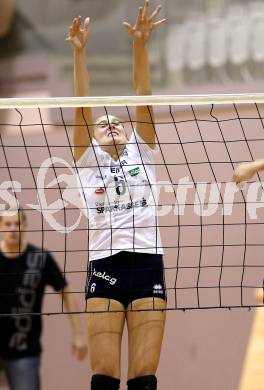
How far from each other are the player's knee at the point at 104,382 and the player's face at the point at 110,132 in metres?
1.09

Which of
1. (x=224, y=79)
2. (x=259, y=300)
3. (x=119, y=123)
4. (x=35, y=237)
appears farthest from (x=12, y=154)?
(x=119, y=123)

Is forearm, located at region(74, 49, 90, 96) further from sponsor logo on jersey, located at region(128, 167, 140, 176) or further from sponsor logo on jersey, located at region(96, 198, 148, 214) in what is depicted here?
sponsor logo on jersey, located at region(96, 198, 148, 214)

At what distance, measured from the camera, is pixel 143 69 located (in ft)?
13.8

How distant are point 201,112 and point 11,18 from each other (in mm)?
1946

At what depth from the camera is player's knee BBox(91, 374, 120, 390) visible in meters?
3.85

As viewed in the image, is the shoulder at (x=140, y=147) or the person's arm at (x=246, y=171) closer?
the person's arm at (x=246, y=171)

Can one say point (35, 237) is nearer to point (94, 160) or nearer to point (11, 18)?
point (11, 18)

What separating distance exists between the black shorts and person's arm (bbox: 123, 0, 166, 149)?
1.87ft

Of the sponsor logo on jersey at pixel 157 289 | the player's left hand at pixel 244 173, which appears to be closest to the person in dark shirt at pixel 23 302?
the sponsor logo on jersey at pixel 157 289

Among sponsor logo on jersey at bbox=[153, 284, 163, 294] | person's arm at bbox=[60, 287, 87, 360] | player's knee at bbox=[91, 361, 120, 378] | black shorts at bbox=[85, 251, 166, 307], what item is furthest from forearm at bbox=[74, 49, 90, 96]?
person's arm at bbox=[60, 287, 87, 360]

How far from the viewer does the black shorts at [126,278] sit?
156 inches

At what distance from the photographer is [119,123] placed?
4.22 meters

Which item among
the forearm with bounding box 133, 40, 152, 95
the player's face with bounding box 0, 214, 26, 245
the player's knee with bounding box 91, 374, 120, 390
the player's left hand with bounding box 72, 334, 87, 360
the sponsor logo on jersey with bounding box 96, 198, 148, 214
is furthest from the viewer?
the player's left hand with bounding box 72, 334, 87, 360

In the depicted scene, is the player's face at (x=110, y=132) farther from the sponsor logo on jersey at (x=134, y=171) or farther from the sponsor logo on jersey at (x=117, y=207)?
the sponsor logo on jersey at (x=117, y=207)
